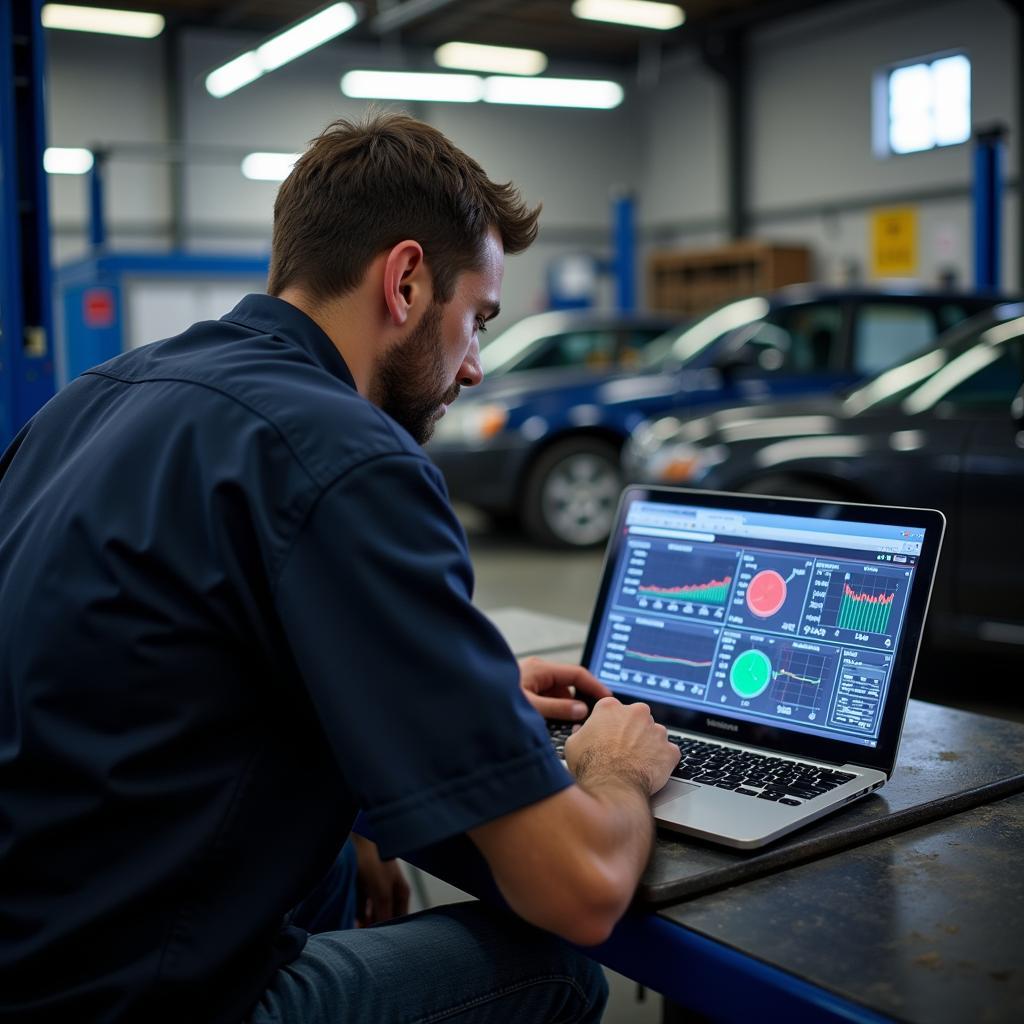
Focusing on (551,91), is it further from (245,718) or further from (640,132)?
(245,718)

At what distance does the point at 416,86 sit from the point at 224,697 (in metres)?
10.5

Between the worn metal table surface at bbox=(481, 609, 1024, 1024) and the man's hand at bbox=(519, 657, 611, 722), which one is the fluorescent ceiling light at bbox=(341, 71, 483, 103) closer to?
the man's hand at bbox=(519, 657, 611, 722)

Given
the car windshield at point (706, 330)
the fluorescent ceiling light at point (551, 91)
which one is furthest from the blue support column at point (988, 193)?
the fluorescent ceiling light at point (551, 91)

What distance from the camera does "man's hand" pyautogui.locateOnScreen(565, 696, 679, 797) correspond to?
1.30m

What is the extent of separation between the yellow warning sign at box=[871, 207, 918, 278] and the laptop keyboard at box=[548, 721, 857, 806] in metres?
12.9

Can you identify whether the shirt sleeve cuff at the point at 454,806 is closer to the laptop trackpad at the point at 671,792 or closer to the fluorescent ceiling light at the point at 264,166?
the laptop trackpad at the point at 671,792

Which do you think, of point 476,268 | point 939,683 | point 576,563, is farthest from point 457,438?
point 476,268

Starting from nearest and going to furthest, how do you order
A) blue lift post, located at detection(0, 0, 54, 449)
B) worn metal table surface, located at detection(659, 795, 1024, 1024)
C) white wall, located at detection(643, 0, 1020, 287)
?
worn metal table surface, located at detection(659, 795, 1024, 1024), blue lift post, located at detection(0, 0, 54, 449), white wall, located at detection(643, 0, 1020, 287)

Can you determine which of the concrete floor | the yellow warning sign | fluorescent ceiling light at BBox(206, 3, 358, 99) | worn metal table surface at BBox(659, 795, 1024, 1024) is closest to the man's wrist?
worn metal table surface at BBox(659, 795, 1024, 1024)

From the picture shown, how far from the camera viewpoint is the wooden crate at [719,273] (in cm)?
1435

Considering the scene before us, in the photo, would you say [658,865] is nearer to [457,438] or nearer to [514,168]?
[457,438]

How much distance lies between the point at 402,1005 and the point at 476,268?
0.80 m

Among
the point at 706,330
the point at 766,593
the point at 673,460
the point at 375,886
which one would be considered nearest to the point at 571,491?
the point at 706,330

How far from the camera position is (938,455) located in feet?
14.6
